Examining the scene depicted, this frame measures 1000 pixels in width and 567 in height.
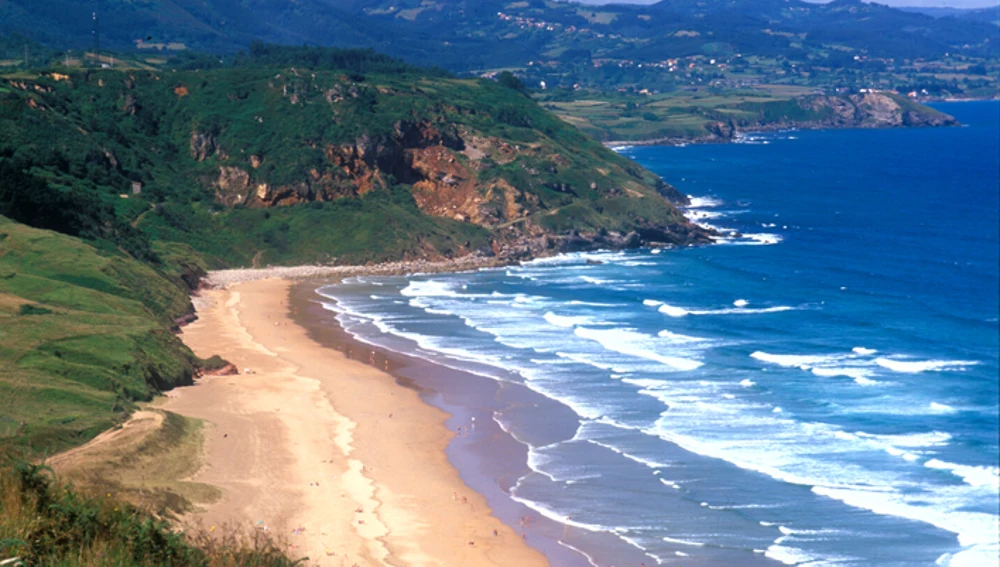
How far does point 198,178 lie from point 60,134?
44.1 feet

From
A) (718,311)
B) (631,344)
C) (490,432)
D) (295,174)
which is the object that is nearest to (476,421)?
(490,432)

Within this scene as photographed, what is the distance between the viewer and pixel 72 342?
140 feet

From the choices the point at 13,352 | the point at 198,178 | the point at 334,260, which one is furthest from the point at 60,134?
the point at 13,352

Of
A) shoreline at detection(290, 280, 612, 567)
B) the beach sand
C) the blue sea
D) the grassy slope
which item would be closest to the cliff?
the blue sea

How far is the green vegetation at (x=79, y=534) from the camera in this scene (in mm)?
14211

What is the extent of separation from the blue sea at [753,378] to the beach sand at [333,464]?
10.7 feet

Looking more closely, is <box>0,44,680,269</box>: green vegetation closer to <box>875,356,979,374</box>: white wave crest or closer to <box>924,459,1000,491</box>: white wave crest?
<box>875,356,979,374</box>: white wave crest

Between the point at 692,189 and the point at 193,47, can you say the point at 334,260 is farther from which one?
the point at 193,47

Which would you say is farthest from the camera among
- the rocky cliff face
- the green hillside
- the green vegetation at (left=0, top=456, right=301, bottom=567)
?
the rocky cliff face

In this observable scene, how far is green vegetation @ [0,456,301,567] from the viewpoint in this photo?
14211 millimetres

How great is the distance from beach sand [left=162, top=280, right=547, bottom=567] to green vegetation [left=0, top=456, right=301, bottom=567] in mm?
12371

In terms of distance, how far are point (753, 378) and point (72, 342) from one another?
103ft

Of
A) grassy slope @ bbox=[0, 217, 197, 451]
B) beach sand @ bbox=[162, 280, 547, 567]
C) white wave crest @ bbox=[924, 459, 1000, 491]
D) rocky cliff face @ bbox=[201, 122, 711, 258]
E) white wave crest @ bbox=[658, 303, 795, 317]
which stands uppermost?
rocky cliff face @ bbox=[201, 122, 711, 258]

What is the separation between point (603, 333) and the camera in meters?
63.9
